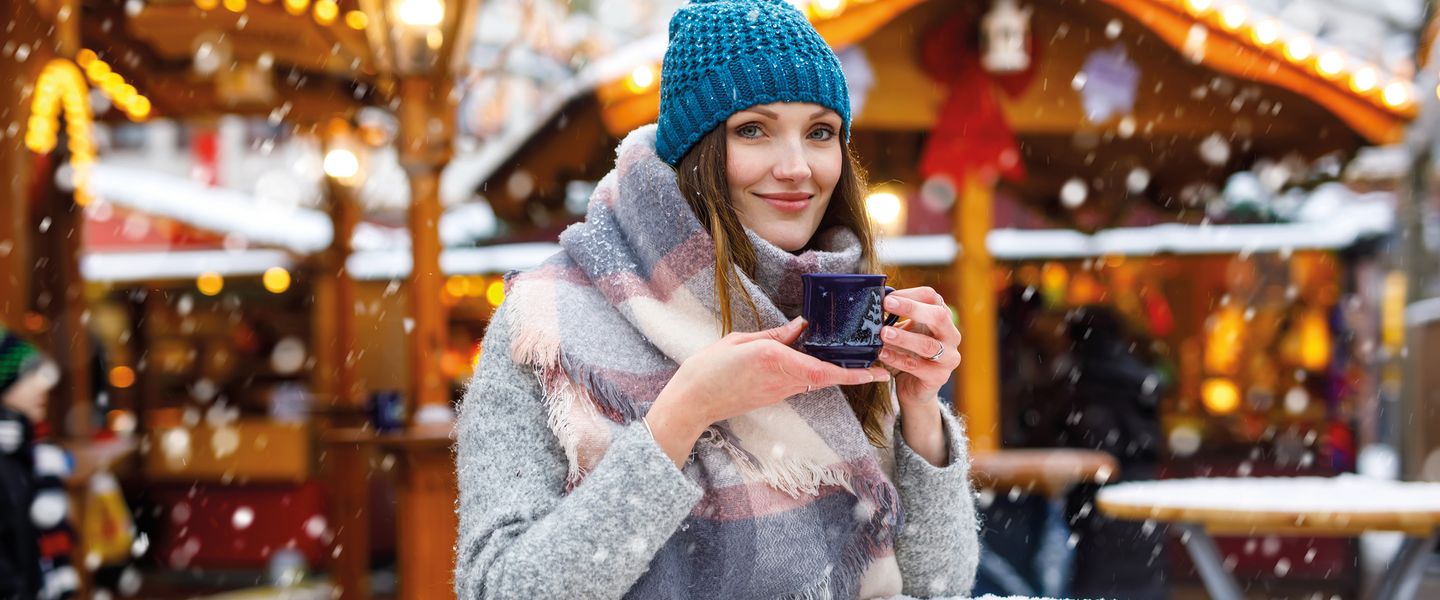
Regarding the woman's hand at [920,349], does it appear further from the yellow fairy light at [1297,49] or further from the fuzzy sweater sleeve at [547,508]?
the yellow fairy light at [1297,49]

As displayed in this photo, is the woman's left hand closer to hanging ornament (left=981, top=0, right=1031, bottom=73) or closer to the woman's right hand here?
the woman's right hand

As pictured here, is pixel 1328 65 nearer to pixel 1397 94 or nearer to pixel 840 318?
pixel 1397 94

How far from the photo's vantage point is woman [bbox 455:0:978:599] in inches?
56.0

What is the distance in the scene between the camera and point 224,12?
6.06 metres

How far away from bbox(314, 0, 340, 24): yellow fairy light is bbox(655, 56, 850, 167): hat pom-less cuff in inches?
180

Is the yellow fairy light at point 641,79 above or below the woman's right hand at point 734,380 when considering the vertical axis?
above

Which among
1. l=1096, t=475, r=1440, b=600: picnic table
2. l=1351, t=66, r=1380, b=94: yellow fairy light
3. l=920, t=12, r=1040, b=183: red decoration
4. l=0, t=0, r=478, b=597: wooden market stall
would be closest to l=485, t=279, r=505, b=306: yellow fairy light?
l=0, t=0, r=478, b=597: wooden market stall

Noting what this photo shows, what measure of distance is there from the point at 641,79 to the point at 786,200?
4.57 m

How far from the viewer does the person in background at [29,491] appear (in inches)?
172

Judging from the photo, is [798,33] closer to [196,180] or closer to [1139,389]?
[1139,389]

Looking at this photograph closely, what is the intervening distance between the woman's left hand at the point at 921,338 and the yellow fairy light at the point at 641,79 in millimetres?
4624

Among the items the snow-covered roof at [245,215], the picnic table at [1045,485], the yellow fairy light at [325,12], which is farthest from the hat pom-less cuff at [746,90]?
the snow-covered roof at [245,215]

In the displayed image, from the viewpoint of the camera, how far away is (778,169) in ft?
5.32

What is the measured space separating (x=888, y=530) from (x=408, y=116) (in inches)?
158
